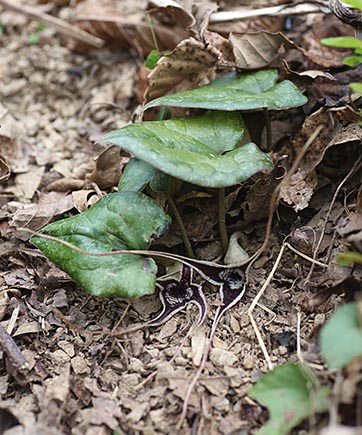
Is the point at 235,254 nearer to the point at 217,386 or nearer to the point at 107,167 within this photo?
the point at 217,386

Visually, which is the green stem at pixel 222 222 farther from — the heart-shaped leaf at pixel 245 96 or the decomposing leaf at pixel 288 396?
the decomposing leaf at pixel 288 396

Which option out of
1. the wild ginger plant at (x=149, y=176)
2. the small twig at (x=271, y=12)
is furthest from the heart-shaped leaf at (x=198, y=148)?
the small twig at (x=271, y=12)

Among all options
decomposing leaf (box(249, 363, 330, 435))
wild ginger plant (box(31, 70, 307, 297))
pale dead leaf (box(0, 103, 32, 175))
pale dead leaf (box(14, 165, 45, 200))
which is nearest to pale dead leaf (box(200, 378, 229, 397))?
decomposing leaf (box(249, 363, 330, 435))

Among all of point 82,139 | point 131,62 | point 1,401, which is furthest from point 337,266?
point 131,62

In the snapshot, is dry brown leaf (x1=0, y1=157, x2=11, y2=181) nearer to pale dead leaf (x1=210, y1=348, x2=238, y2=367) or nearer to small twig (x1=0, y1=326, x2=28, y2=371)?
small twig (x1=0, y1=326, x2=28, y2=371)

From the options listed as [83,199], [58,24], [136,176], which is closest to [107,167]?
[83,199]
